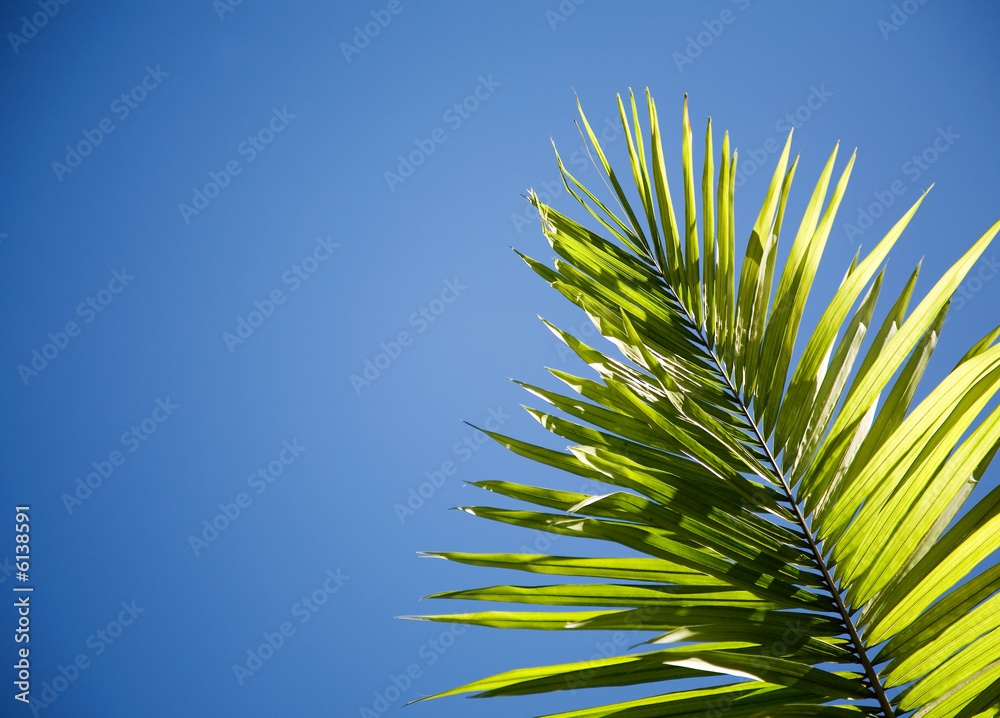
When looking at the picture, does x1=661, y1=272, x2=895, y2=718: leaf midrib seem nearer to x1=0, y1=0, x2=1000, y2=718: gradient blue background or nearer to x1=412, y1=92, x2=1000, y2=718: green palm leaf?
x1=412, y1=92, x2=1000, y2=718: green palm leaf

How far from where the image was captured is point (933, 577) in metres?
0.52

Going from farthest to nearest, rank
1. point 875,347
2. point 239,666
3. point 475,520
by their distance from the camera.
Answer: point 475,520 → point 239,666 → point 875,347

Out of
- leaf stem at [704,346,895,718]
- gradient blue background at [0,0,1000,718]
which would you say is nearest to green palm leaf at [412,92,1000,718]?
leaf stem at [704,346,895,718]

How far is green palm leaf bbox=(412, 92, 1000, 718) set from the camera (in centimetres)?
51

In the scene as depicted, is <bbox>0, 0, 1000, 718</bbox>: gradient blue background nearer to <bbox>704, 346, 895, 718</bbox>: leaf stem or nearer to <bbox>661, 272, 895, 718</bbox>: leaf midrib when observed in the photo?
<bbox>661, 272, 895, 718</bbox>: leaf midrib

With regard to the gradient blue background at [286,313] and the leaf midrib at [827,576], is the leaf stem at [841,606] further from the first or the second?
the gradient blue background at [286,313]

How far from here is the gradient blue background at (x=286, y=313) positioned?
290 inches

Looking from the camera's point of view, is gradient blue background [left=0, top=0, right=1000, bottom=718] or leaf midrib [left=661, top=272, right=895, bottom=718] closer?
leaf midrib [left=661, top=272, right=895, bottom=718]

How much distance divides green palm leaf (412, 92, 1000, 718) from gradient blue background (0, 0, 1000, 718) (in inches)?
263

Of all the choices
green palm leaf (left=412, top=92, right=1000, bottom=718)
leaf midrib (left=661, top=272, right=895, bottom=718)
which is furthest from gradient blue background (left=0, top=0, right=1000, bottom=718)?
green palm leaf (left=412, top=92, right=1000, bottom=718)

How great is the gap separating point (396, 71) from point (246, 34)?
75.6 inches

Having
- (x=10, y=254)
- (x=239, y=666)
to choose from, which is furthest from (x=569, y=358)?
(x=10, y=254)

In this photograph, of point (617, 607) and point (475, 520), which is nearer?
point (617, 607)

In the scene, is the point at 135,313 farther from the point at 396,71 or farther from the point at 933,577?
the point at 933,577
